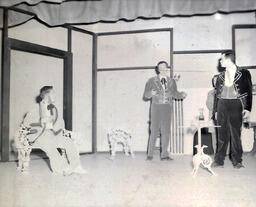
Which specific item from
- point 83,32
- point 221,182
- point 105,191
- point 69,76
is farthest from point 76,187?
point 83,32

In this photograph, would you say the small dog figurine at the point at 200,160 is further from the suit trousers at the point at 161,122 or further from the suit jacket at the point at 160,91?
the suit jacket at the point at 160,91

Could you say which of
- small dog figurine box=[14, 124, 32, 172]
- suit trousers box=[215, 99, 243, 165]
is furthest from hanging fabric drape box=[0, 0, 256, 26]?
small dog figurine box=[14, 124, 32, 172]

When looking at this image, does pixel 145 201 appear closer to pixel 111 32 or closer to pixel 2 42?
pixel 2 42

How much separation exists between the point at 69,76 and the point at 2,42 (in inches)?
42.9

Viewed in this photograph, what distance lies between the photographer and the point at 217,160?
13.6 feet

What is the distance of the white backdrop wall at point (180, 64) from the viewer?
5.42 meters

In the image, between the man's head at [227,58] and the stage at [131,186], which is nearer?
the stage at [131,186]

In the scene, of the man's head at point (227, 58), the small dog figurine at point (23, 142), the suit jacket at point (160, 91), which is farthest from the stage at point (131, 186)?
the man's head at point (227, 58)

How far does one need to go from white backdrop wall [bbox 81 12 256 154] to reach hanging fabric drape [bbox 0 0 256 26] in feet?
5.87

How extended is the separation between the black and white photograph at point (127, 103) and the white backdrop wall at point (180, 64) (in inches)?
0.6

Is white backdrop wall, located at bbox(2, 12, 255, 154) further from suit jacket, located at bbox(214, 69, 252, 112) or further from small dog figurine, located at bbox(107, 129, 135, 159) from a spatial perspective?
suit jacket, located at bbox(214, 69, 252, 112)

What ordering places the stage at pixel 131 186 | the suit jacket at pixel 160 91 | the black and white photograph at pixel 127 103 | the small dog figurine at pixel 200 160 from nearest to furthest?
1. the stage at pixel 131 186
2. the black and white photograph at pixel 127 103
3. the small dog figurine at pixel 200 160
4. the suit jacket at pixel 160 91

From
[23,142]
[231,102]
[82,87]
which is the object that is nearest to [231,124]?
[231,102]

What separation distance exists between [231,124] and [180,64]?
5.86 feet
